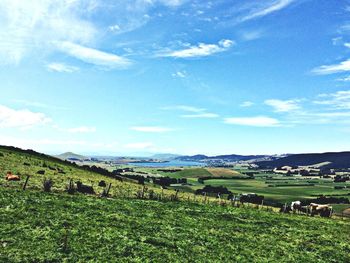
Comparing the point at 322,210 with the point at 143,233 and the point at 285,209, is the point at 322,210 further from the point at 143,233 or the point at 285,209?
the point at 143,233

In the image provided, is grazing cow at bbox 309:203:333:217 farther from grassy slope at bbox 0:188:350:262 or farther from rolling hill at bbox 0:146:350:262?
grassy slope at bbox 0:188:350:262

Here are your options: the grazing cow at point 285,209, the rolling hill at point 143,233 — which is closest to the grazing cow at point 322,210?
the grazing cow at point 285,209

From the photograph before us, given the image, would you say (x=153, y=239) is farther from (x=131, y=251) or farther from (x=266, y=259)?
(x=266, y=259)

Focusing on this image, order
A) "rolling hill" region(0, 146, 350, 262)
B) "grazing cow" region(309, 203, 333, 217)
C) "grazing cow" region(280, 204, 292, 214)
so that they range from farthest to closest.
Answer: "grazing cow" region(309, 203, 333, 217)
"grazing cow" region(280, 204, 292, 214)
"rolling hill" region(0, 146, 350, 262)

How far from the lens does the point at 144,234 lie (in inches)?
1334

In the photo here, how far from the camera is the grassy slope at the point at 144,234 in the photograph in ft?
89.6

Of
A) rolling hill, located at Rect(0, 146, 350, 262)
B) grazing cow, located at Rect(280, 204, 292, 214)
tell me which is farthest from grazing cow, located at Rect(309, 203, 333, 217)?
rolling hill, located at Rect(0, 146, 350, 262)

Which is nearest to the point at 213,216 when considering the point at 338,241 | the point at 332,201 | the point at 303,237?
the point at 303,237

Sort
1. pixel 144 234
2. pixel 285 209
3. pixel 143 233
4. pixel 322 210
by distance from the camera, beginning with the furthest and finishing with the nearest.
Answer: pixel 322 210
pixel 285 209
pixel 143 233
pixel 144 234

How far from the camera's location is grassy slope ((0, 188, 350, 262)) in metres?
27.3

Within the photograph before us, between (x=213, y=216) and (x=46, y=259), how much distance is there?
2732 centimetres

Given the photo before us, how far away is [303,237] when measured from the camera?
4200 centimetres

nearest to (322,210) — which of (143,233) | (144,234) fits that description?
(143,233)

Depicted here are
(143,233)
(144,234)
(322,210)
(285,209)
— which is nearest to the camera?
(144,234)
